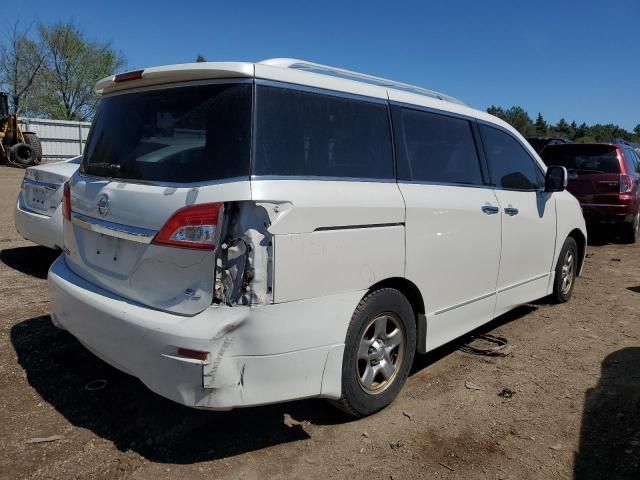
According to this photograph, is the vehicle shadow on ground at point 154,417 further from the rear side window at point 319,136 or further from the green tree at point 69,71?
the green tree at point 69,71

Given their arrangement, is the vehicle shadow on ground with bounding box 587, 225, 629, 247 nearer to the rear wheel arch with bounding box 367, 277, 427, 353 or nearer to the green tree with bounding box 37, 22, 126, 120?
the rear wheel arch with bounding box 367, 277, 427, 353

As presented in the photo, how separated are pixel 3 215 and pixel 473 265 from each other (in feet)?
31.0

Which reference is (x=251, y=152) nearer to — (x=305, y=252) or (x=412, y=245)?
(x=305, y=252)

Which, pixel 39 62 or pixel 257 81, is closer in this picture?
pixel 257 81

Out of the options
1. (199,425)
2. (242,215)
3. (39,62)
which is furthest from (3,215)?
(39,62)

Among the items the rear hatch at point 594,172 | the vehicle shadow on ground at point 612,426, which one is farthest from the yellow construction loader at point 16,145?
the vehicle shadow on ground at point 612,426

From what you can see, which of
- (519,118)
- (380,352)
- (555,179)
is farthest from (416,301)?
(519,118)

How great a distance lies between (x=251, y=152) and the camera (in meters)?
2.61

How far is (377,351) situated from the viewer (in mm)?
3254

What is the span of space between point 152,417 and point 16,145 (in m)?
21.2

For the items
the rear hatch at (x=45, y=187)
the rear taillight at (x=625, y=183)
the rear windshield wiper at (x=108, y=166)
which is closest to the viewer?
the rear windshield wiper at (x=108, y=166)

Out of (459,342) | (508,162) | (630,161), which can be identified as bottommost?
(459,342)

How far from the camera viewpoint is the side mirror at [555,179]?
16.3 ft

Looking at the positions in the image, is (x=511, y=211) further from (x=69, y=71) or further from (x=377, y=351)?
(x=69, y=71)
